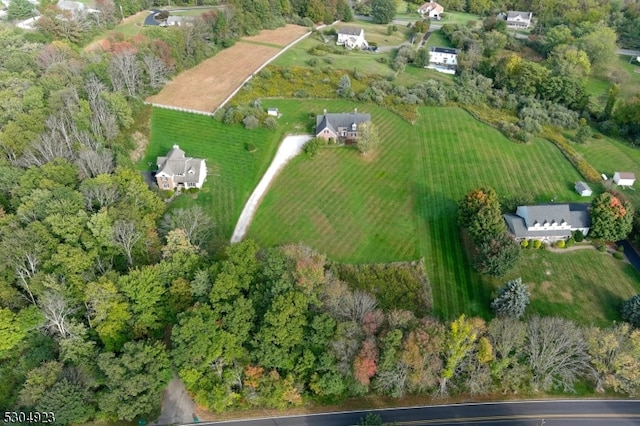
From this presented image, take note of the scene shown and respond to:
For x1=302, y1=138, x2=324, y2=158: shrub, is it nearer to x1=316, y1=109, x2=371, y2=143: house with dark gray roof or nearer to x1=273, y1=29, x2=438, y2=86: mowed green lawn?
x1=316, y1=109, x2=371, y2=143: house with dark gray roof

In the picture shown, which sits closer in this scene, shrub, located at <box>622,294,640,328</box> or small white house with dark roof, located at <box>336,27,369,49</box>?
shrub, located at <box>622,294,640,328</box>

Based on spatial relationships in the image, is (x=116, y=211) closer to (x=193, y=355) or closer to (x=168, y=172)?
(x=168, y=172)

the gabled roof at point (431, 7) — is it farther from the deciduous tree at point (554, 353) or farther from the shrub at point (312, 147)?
the deciduous tree at point (554, 353)

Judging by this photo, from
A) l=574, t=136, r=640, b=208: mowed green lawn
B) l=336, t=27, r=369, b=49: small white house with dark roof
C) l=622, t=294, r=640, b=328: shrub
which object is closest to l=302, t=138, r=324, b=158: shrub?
l=574, t=136, r=640, b=208: mowed green lawn

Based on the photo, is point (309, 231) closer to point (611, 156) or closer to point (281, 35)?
point (611, 156)

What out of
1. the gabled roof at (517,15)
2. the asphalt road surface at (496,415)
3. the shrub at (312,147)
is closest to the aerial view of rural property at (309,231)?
the asphalt road surface at (496,415)

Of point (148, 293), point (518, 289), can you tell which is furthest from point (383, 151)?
point (148, 293)
